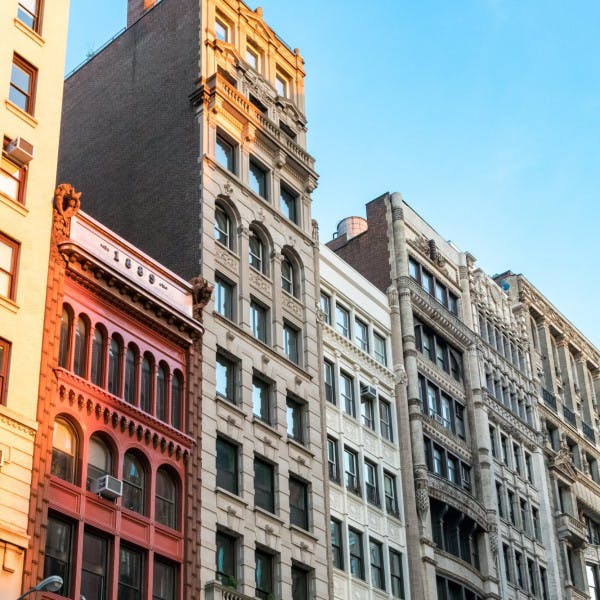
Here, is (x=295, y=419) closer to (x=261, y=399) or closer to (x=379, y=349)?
(x=261, y=399)

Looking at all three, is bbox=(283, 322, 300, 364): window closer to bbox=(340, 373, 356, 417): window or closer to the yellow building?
bbox=(340, 373, 356, 417): window

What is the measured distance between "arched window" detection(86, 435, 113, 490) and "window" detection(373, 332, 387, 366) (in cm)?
2275

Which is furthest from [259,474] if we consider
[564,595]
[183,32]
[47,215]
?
[564,595]

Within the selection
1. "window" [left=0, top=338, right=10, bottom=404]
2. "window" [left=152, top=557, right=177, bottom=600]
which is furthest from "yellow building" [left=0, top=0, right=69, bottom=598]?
"window" [left=152, top=557, right=177, bottom=600]

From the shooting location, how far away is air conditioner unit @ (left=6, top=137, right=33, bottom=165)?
39.6m

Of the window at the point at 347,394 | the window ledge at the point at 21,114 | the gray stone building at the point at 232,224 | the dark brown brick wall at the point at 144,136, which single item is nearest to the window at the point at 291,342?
the gray stone building at the point at 232,224

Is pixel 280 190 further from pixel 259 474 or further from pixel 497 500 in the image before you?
pixel 497 500

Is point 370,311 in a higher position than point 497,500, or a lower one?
higher

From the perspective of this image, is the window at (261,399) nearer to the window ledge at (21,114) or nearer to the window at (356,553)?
the window at (356,553)

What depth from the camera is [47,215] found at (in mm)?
40312

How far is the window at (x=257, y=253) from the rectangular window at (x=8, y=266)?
14.9 metres

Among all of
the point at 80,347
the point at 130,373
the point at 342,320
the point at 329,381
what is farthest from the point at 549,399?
the point at 80,347

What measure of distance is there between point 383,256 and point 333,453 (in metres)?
16.0

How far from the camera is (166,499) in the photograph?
137ft
